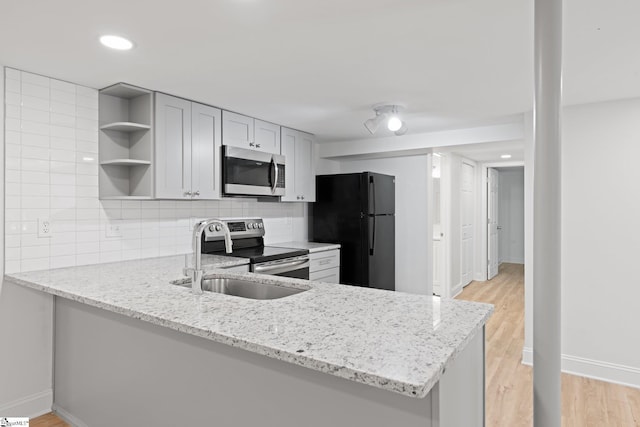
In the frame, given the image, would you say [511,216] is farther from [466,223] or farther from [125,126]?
[125,126]

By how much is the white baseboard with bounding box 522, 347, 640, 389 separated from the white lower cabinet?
1967 millimetres

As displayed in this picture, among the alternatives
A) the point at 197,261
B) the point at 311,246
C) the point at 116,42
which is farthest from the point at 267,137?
the point at 197,261

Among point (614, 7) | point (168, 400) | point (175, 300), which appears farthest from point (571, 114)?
point (168, 400)

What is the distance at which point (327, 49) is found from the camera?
2.16 metres

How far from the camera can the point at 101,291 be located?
1.96 metres

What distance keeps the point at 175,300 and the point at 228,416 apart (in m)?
0.56

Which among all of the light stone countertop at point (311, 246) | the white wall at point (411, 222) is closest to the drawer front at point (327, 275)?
the light stone countertop at point (311, 246)

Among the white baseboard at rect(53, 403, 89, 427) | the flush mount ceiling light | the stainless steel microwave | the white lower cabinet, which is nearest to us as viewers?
the white baseboard at rect(53, 403, 89, 427)

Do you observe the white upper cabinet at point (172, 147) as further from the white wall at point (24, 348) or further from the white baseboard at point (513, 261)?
the white baseboard at point (513, 261)

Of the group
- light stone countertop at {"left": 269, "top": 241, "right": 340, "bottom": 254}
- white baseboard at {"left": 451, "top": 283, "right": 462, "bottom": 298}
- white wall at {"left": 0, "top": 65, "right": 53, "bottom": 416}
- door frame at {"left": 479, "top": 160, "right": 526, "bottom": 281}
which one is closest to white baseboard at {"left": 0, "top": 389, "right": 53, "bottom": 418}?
white wall at {"left": 0, "top": 65, "right": 53, "bottom": 416}

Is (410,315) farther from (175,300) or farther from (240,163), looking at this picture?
(240,163)

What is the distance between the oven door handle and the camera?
3.29 metres

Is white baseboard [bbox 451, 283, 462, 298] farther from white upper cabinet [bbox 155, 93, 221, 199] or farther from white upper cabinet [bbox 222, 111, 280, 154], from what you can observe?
white upper cabinet [bbox 155, 93, 221, 199]

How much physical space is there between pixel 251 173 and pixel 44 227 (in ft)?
5.49
